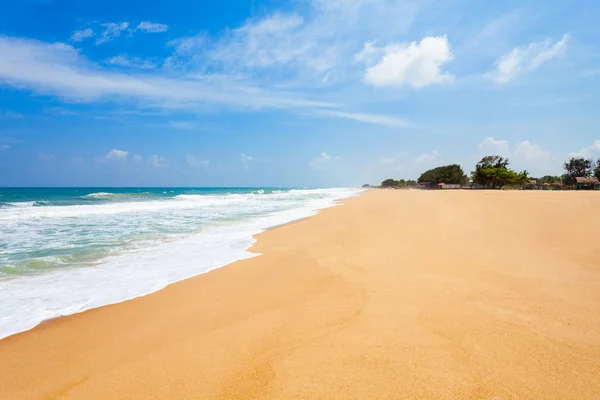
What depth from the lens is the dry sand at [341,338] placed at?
218 cm

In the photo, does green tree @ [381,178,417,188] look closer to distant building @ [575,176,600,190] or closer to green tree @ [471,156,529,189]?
green tree @ [471,156,529,189]

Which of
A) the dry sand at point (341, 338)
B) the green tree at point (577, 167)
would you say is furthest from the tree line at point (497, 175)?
the dry sand at point (341, 338)

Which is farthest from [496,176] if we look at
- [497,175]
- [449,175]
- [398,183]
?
[398,183]

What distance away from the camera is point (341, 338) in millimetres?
2797

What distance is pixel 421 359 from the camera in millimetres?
2424

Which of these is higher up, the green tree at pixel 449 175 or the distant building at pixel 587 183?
the green tree at pixel 449 175

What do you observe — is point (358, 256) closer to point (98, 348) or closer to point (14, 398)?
point (98, 348)

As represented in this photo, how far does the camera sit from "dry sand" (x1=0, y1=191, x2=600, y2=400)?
2184 mm

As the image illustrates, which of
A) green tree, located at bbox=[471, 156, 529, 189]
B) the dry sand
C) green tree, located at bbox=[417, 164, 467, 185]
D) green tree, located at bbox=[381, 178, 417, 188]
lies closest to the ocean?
the dry sand

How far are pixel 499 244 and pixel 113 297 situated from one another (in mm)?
7799

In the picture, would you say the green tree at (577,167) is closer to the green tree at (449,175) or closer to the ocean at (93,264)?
the green tree at (449,175)

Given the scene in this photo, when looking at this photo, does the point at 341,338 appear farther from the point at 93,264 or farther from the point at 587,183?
the point at 587,183

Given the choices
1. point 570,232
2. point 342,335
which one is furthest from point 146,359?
point 570,232

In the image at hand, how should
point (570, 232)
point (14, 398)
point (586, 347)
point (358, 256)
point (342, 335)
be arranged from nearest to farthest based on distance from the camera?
1. point (14, 398)
2. point (586, 347)
3. point (342, 335)
4. point (358, 256)
5. point (570, 232)
